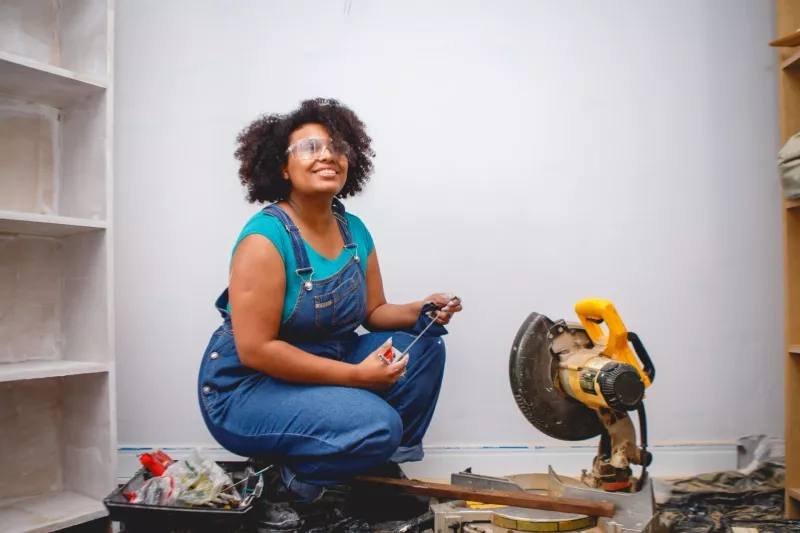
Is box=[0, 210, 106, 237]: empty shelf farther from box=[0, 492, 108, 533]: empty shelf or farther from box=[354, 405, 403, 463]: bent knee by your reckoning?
box=[354, 405, 403, 463]: bent knee

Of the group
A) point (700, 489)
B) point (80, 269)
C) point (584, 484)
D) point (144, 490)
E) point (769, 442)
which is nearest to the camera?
point (144, 490)

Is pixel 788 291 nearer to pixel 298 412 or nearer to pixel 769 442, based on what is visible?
pixel 769 442

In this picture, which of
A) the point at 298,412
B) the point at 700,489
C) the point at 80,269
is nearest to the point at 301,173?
the point at 298,412

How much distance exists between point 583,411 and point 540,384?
0.17m

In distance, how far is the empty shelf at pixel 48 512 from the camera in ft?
5.54

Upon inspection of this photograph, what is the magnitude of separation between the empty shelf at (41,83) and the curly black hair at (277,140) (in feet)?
1.63

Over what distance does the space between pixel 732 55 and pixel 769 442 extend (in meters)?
1.56

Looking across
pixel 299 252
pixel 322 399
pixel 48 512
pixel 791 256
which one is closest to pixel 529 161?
pixel 791 256

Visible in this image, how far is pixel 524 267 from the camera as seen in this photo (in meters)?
2.44

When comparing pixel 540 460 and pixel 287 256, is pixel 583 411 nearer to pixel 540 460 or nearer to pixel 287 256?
pixel 540 460

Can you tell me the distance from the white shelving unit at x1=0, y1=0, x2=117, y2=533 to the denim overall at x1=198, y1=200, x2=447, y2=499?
418 millimetres

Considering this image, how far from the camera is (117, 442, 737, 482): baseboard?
7.87ft

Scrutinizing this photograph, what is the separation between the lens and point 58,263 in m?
2.05

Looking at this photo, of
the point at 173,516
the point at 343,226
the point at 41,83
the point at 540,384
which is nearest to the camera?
the point at 173,516
